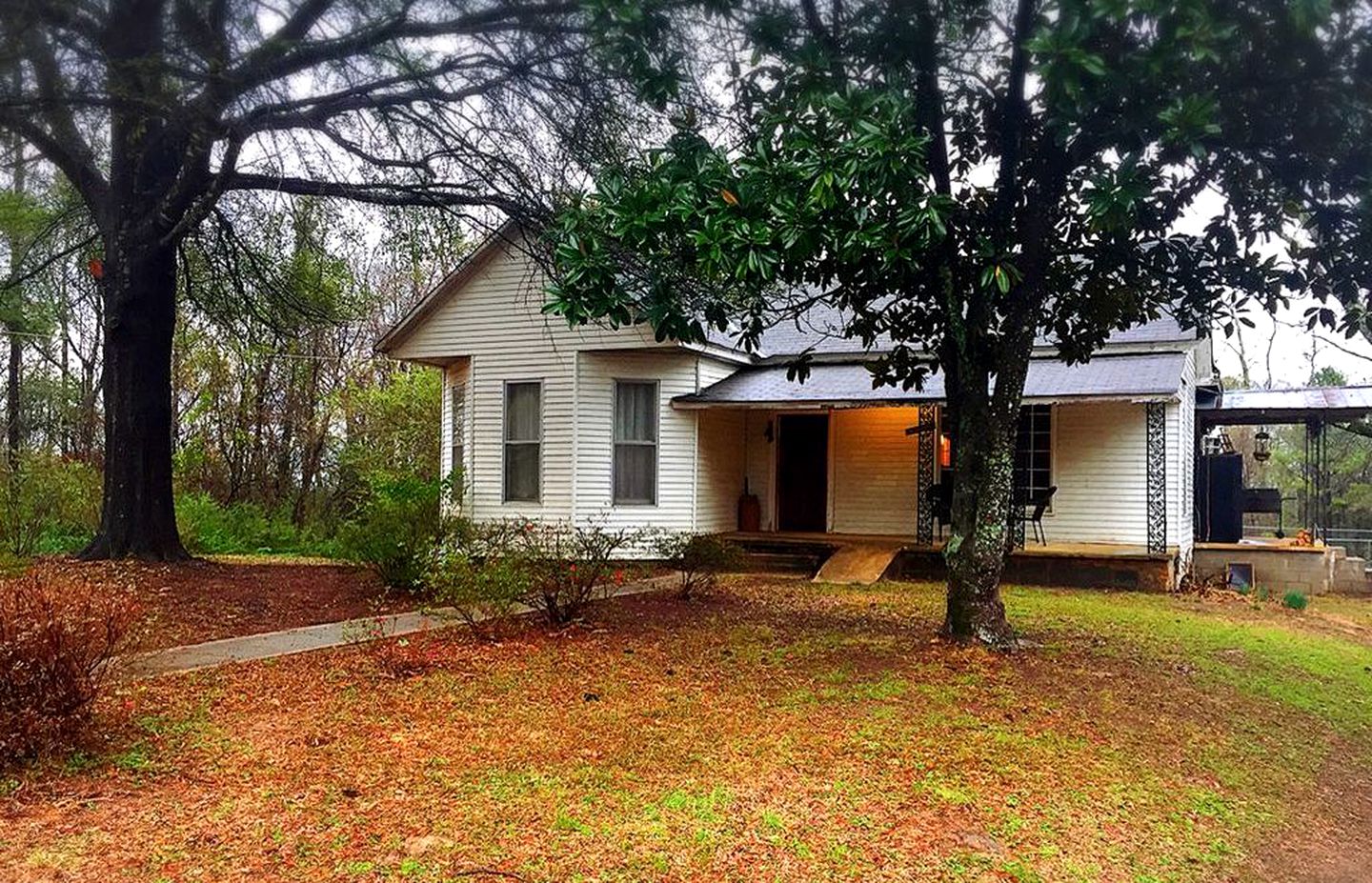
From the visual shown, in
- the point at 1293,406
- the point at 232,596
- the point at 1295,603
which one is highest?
the point at 1293,406

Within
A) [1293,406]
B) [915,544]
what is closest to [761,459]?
[915,544]

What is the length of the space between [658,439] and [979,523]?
7291mm

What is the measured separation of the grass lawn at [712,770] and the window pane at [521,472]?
21.6 feet

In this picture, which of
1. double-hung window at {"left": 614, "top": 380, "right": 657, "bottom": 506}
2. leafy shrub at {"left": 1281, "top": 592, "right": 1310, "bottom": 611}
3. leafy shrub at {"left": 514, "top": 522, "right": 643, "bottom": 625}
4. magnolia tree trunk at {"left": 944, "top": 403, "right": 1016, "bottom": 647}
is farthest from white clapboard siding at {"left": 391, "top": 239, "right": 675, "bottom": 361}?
leafy shrub at {"left": 1281, "top": 592, "right": 1310, "bottom": 611}

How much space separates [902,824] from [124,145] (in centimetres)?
933

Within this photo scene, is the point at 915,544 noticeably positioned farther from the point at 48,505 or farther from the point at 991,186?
the point at 48,505

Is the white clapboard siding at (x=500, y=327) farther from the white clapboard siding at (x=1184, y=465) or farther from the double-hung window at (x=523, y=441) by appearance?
the white clapboard siding at (x=1184, y=465)

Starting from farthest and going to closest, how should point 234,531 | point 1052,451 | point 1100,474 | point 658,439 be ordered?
point 234,531 < point 658,439 < point 1052,451 < point 1100,474

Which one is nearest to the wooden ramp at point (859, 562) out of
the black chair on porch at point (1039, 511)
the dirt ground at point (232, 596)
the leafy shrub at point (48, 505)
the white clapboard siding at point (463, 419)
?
the black chair on porch at point (1039, 511)

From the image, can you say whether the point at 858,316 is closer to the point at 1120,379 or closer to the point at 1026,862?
the point at 1120,379

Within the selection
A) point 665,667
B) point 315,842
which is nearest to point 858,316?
point 665,667

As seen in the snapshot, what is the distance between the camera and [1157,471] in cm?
1285

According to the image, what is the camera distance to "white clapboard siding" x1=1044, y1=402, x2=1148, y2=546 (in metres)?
13.2

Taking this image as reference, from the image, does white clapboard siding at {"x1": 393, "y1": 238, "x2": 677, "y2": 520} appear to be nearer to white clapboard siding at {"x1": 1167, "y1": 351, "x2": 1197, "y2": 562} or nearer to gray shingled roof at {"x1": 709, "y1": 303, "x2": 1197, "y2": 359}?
gray shingled roof at {"x1": 709, "y1": 303, "x2": 1197, "y2": 359}
